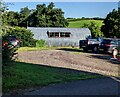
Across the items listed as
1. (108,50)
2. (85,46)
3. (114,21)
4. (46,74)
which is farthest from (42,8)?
(46,74)

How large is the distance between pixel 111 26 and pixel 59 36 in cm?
1486

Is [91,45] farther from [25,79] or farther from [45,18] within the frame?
[45,18]

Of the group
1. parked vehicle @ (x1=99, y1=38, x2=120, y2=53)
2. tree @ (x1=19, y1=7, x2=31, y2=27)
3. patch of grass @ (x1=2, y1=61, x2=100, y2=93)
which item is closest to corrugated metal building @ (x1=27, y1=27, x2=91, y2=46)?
parked vehicle @ (x1=99, y1=38, x2=120, y2=53)

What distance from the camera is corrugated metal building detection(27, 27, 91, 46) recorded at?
5075cm

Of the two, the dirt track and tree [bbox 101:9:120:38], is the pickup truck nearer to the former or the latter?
the dirt track

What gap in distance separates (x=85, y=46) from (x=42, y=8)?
151 feet

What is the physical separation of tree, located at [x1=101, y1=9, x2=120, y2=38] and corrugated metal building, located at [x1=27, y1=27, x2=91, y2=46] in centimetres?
997

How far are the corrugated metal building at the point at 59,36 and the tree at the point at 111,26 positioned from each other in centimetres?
997

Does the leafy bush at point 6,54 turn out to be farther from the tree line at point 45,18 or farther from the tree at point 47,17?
the tree at point 47,17

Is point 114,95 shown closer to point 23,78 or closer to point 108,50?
point 23,78

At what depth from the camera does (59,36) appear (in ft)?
169

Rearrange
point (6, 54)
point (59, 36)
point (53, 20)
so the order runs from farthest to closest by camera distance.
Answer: point (53, 20), point (59, 36), point (6, 54)

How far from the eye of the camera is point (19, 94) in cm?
856

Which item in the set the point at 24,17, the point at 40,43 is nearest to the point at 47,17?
the point at 24,17
